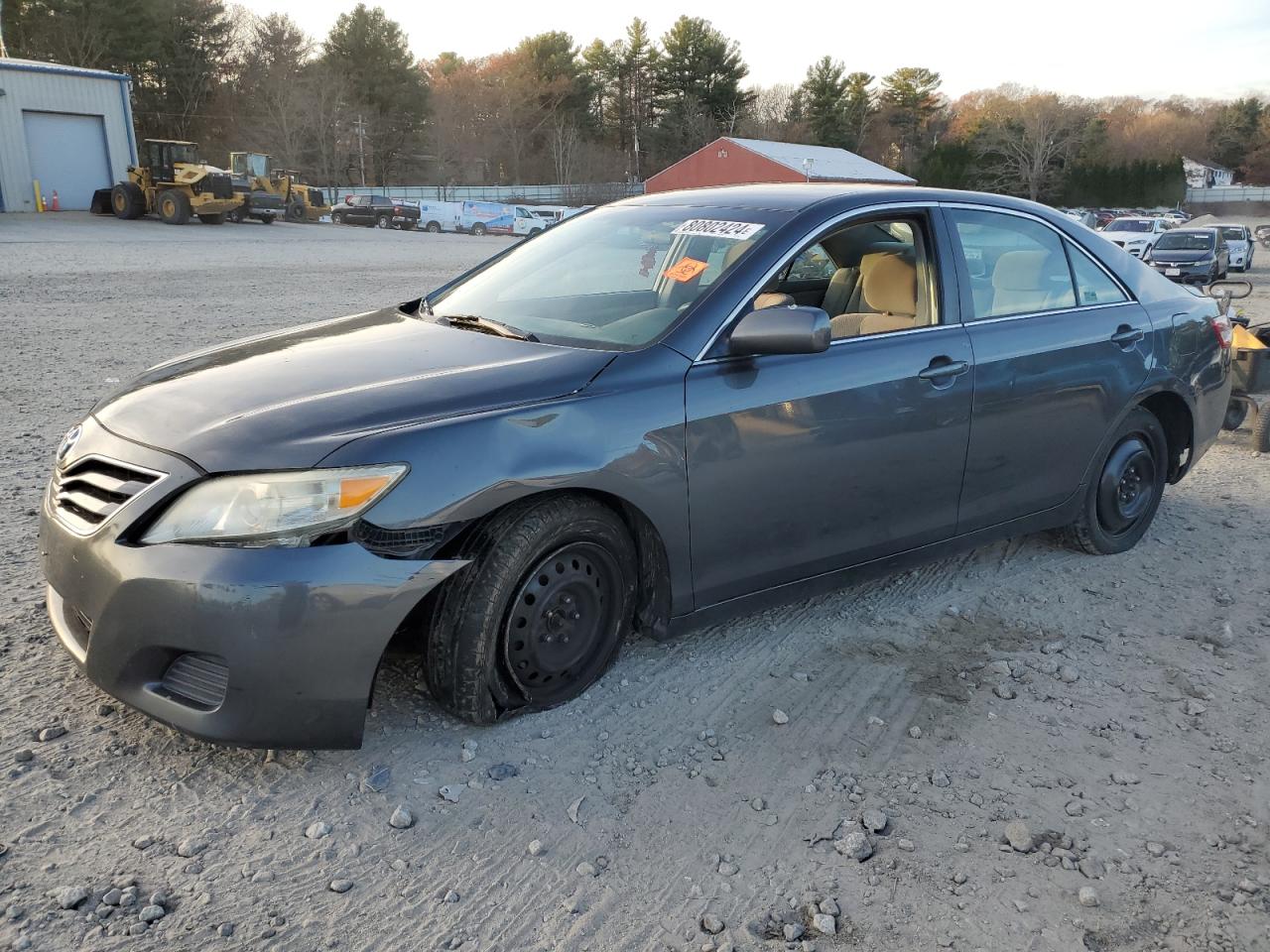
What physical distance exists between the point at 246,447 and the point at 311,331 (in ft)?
4.21

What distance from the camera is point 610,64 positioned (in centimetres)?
8606

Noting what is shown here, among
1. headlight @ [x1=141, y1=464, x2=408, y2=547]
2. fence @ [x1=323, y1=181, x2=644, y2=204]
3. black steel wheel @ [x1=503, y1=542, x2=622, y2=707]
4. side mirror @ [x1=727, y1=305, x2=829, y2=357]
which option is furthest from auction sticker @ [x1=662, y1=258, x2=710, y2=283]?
fence @ [x1=323, y1=181, x2=644, y2=204]

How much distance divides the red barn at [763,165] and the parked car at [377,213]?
474 inches

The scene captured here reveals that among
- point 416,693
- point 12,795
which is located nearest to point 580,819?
point 416,693

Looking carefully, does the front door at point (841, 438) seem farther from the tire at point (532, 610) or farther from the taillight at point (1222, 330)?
the taillight at point (1222, 330)

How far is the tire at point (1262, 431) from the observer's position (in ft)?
22.9

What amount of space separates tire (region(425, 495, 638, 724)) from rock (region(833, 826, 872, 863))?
3.18ft

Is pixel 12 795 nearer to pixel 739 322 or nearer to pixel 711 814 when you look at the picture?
pixel 711 814

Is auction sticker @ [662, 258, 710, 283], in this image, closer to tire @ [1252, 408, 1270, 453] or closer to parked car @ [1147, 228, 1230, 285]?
tire @ [1252, 408, 1270, 453]

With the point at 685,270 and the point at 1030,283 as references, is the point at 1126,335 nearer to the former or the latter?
the point at 1030,283

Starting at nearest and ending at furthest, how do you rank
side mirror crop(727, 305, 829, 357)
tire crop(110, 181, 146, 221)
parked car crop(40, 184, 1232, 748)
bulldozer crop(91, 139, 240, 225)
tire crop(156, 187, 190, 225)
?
parked car crop(40, 184, 1232, 748) < side mirror crop(727, 305, 829, 357) < tire crop(156, 187, 190, 225) < bulldozer crop(91, 139, 240, 225) < tire crop(110, 181, 146, 221)

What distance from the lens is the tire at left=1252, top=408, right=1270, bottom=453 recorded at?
6.98 metres

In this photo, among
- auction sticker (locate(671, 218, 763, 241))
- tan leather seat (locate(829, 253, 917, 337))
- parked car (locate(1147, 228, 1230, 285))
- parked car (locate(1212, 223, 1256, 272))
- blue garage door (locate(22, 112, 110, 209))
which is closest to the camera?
auction sticker (locate(671, 218, 763, 241))

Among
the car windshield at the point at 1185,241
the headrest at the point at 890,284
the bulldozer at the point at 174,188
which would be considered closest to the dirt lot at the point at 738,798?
the headrest at the point at 890,284
